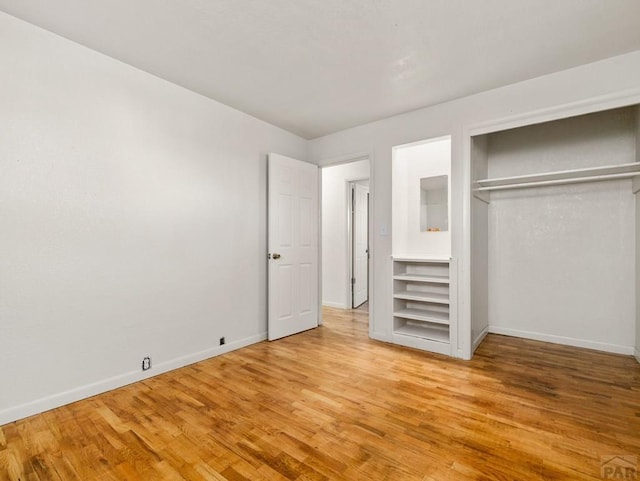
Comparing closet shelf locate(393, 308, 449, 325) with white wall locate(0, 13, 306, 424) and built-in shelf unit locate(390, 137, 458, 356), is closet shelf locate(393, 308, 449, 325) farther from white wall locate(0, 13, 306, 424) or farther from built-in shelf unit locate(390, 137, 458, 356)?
white wall locate(0, 13, 306, 424)

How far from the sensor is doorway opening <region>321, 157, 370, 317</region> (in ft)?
17.5

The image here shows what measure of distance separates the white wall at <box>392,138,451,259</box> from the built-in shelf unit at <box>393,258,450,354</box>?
0.60ft

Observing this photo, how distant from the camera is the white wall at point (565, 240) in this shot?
3.19 meters

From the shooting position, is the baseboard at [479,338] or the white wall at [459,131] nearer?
the white wall at [459,131]

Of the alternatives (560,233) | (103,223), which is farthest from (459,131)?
(103,223)

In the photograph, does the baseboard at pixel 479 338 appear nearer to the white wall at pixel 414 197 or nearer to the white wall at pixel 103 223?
the white wall at pixel 414 197

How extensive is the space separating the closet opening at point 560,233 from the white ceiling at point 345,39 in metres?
0.96

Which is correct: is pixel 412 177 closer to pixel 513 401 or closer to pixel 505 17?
pixel 505 17

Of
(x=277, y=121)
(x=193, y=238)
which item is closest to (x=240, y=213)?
(x=193, y=238)

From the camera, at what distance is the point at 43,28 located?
212cm

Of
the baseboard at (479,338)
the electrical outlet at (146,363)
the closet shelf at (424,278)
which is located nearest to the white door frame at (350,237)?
the closet shelf at (424,278)

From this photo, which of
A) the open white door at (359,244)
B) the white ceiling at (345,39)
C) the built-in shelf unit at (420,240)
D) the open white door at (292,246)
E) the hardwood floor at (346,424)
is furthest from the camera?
the open white door at (359,244)

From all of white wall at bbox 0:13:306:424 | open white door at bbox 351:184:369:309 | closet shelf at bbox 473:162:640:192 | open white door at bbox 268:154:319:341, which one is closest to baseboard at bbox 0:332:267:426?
white wall at bbox 0:13:306:424

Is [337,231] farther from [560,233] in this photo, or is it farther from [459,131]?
[560,233]
